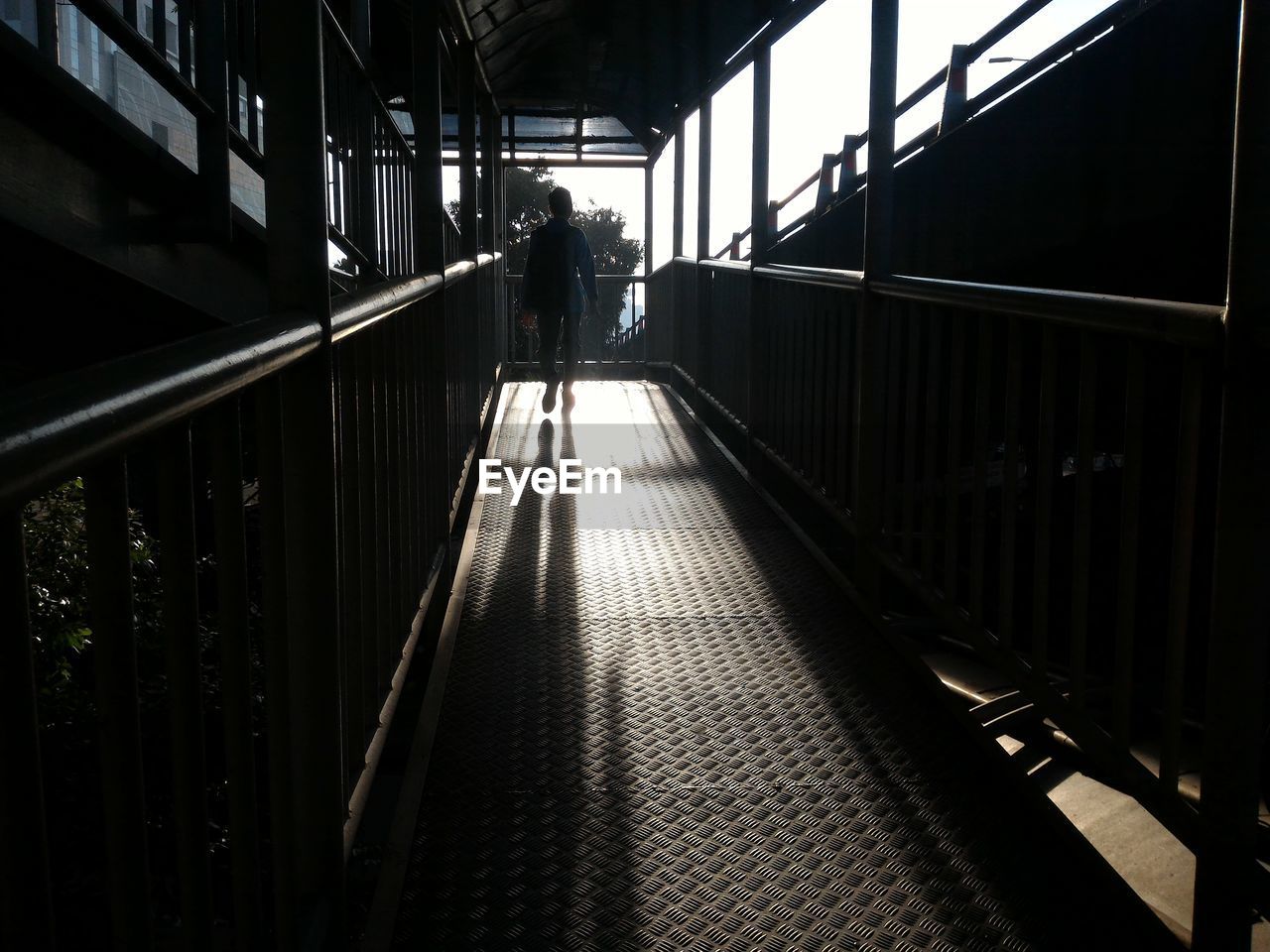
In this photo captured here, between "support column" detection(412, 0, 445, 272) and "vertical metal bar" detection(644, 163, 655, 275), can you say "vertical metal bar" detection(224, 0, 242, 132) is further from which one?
"vertical metal bar" detection(644, 163, 655, 275)

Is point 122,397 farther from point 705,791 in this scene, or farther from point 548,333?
point 548,333

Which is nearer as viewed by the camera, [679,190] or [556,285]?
[556,285]

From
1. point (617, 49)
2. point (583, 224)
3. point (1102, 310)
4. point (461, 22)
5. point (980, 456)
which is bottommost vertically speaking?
point (980, 456)

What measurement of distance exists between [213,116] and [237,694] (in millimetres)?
2470

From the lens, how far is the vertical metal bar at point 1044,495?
225 centimetres

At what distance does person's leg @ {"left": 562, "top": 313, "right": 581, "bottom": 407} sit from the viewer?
857cm

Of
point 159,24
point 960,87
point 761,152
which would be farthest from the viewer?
point 960,87

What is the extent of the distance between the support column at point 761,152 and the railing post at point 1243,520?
13.3 ft

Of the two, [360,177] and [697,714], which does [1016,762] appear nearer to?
[697,714]

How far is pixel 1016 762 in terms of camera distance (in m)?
2.50

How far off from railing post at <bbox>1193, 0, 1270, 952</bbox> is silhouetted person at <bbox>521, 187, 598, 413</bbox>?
275 inches

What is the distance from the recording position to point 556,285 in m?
8.69

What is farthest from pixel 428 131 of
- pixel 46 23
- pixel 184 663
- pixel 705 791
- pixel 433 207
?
pixel 184 663

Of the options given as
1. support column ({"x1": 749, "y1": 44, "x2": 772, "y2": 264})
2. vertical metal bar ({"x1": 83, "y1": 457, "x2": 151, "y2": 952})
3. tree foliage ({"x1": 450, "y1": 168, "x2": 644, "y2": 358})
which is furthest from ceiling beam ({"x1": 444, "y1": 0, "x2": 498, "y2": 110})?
tree foliage ({"x1": 450, "y1": 168, "x2": 644, "y2": 358})
